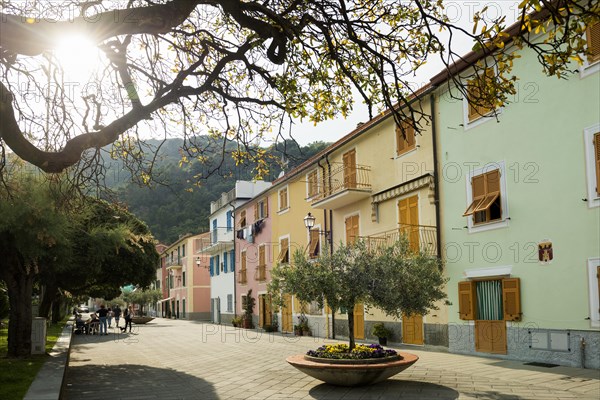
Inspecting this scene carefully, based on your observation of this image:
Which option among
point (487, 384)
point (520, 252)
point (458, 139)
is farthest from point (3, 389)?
point (458, 139)

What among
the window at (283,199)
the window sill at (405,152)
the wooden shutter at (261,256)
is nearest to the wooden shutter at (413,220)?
the window sill at (405,152)

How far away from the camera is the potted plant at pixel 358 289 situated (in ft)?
35.4

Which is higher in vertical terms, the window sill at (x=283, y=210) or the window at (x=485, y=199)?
the window sill at (x=283, y=210)

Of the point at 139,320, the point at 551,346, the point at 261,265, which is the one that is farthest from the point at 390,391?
the point at 139,320

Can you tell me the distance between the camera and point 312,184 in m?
27.0

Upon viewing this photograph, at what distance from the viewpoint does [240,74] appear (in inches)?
370

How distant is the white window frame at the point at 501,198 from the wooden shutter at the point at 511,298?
149 centimetres

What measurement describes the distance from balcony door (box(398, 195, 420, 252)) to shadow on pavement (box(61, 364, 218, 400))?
8.64 m

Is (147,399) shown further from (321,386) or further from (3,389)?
(321,386)

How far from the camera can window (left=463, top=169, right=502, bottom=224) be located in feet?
52.7

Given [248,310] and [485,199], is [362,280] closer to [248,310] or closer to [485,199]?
[485,199]

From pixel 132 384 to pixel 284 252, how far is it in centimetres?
1872

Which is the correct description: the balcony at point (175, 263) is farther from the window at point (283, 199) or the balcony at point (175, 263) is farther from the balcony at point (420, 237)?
the balcony at point (420, 237)

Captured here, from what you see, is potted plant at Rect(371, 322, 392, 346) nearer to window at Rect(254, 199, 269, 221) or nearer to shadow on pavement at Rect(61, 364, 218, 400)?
shadow on pavement at Rect(61, 364, 218, 400)
